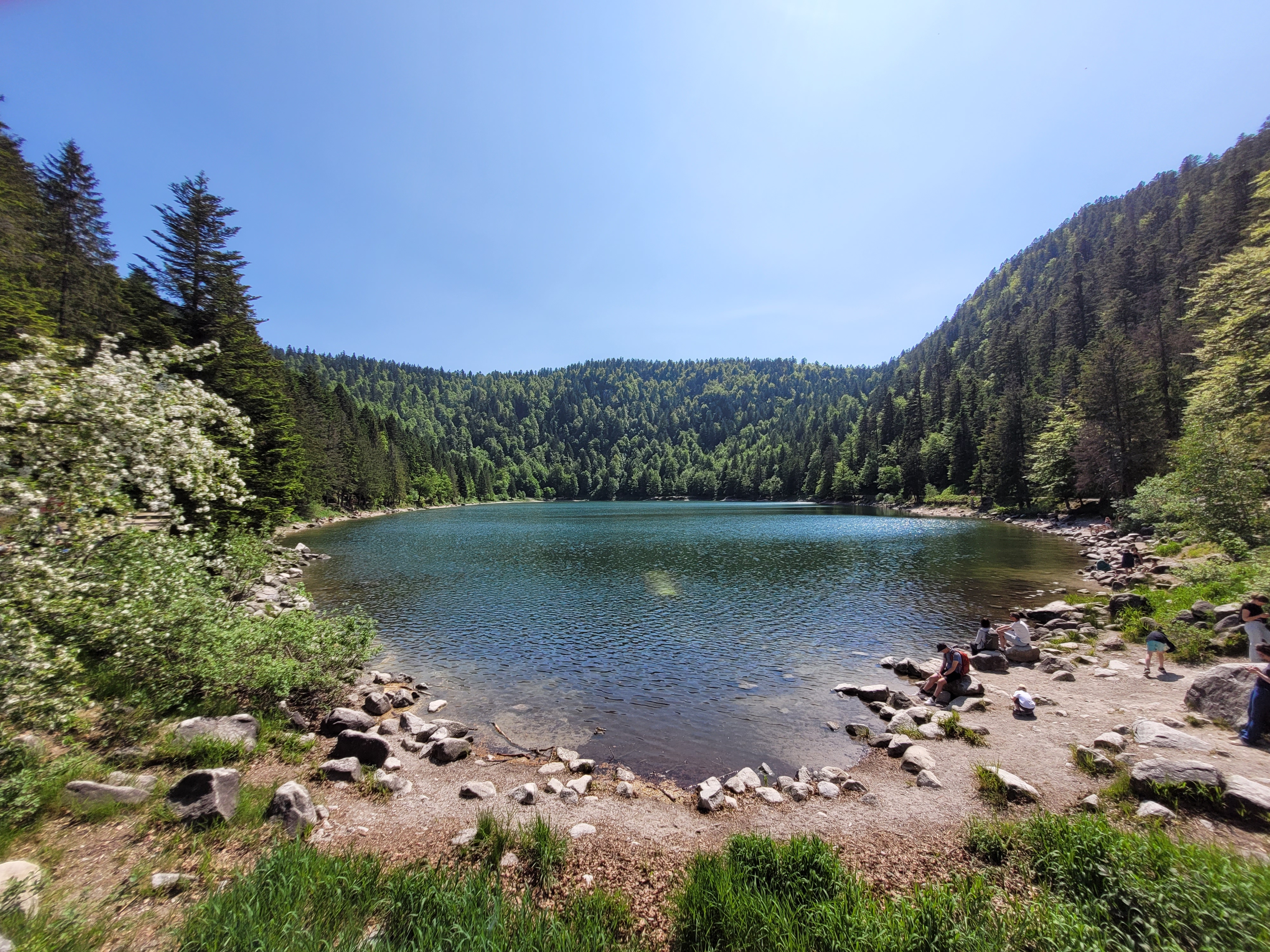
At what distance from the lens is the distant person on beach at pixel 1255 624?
12.1 m

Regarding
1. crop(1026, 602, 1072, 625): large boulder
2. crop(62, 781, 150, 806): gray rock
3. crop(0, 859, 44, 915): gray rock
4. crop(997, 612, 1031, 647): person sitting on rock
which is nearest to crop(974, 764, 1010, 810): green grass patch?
crop(997, 612, 1031, 647): person sitting on rock

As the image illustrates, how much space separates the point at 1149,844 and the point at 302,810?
11633 millimetres

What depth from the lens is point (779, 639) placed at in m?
21.0

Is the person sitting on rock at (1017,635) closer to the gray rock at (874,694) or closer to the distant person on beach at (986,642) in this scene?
the distant person on beach at (986,642)

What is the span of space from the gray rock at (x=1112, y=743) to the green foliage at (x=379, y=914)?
10.6 m

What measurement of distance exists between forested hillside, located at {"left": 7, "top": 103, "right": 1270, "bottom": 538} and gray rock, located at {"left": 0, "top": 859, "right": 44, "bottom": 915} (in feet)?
32.5

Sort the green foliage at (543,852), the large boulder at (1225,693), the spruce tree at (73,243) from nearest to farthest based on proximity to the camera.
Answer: the green foliage at (543,852), the large boulder at (1225,693), the spruce tree at (73,243)

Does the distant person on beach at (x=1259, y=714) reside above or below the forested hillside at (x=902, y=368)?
below

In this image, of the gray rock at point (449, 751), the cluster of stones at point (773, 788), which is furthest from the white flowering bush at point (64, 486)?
the cluster of stones at point (773, 788)

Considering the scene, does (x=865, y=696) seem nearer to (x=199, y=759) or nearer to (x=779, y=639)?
(x=779, y=639)

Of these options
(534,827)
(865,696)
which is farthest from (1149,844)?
(865,696)

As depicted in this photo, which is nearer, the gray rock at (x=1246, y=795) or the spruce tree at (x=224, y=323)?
the gray rock at (x=1246, y=795)

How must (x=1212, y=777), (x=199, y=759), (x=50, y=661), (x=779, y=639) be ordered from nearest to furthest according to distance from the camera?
(x=50, y=661)
(x=1212, y=777)
(x=199, y=759)
(x=779, y=639)

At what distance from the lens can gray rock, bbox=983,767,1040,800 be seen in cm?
868
